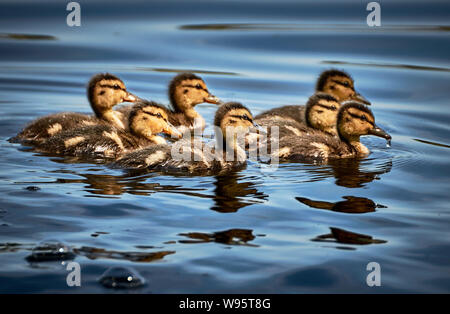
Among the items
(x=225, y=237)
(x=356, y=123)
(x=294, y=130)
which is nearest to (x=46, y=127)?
(x=294, y=130)

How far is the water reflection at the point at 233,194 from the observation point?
4.84 m

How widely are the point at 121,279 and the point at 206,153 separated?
237cm

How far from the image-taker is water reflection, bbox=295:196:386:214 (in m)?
4.84

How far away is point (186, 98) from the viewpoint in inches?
306

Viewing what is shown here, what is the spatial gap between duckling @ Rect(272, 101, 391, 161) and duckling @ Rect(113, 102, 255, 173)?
382 millimetres

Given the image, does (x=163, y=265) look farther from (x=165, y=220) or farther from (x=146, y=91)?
(x=146, y=91)

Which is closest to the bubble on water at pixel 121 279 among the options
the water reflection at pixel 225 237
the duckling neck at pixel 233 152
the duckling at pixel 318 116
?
the water reflection at pixel 225 237

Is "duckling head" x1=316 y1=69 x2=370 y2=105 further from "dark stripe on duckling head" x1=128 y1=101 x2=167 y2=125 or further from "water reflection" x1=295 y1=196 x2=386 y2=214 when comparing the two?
"water reflection" x1=295 y1=196 x2=386 y2=214

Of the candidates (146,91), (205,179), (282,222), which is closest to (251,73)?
(146,91)

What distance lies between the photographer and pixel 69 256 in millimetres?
3902

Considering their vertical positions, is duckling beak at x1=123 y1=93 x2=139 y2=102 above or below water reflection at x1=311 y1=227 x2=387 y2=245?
above

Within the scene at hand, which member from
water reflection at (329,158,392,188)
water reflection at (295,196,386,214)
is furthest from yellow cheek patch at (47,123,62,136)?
water reflection at (295,196,386,214)
